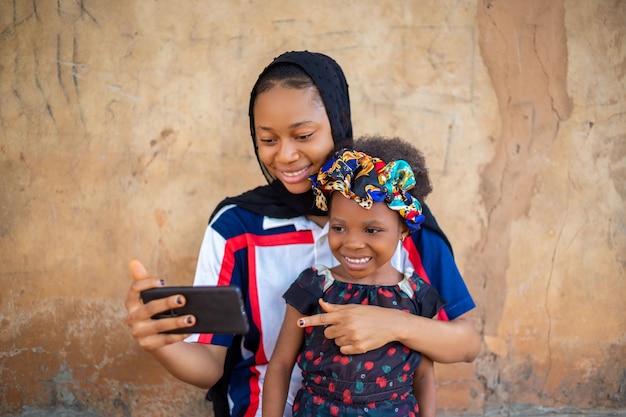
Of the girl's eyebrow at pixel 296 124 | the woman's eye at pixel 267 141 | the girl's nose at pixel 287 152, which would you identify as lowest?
the girl's nose at pixel 287 152

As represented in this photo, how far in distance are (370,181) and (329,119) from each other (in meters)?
0.35

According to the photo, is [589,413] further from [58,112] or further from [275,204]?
[58,112]

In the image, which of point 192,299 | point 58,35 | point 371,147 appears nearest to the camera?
point 192,299

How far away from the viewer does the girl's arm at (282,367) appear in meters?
1.97

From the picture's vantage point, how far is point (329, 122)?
213 centimetres

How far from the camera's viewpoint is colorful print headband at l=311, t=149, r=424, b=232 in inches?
74.4

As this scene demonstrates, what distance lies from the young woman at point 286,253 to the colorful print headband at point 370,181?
16cm

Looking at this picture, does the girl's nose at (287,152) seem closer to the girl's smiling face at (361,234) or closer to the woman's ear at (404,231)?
the girl's smiling face at (361,234)

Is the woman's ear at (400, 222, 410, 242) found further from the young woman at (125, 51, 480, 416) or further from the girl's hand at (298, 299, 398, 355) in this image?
the girl's hand at (298, 299, 398, 355)

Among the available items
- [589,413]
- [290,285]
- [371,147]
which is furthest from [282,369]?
[589,413]

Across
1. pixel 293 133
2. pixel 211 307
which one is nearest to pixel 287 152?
pixel 293 133

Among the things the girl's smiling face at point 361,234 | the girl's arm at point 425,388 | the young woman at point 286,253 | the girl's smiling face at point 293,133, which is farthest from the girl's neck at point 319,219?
the girl's arm at point 425,388

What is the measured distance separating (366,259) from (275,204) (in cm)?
50

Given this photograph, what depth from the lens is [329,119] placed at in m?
2.13
